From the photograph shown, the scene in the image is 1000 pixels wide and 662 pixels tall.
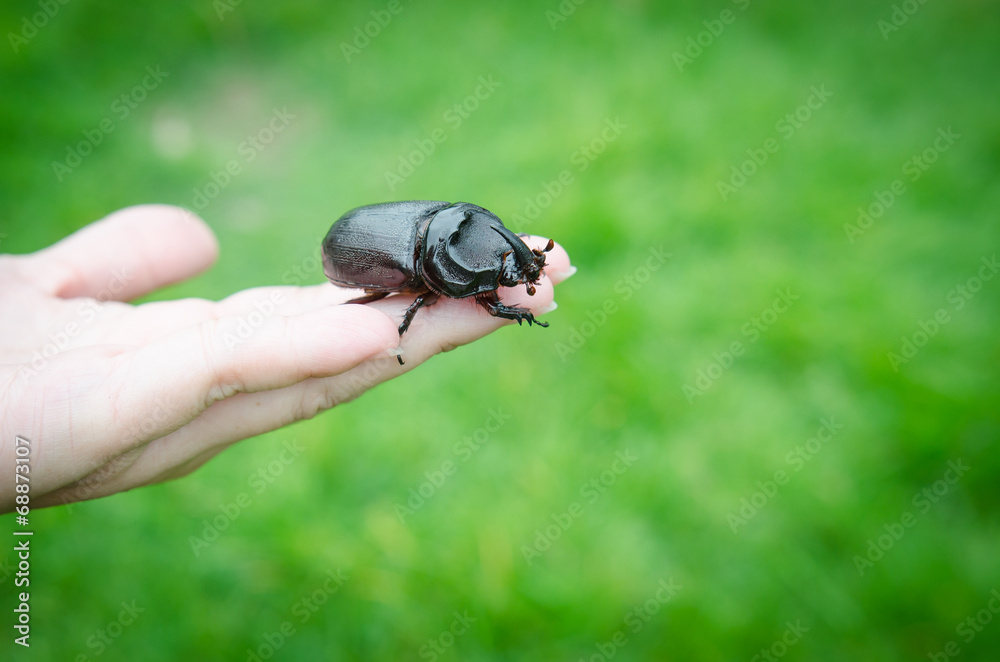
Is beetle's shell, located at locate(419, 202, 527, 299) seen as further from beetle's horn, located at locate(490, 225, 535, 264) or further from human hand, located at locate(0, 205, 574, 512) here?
human hand, located at locate(0, 205, 574, 512)

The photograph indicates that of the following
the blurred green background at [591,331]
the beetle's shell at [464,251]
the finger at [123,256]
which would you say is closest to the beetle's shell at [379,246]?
the beetle's shell at [464,251]

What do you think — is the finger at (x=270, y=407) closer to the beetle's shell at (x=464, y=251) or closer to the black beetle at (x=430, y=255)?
the black beetle at (x=430, y=255)

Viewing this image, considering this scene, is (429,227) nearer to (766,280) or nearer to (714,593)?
(714,593)

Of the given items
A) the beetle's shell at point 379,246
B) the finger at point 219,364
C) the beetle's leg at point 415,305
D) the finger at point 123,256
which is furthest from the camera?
the finger at point 123,256

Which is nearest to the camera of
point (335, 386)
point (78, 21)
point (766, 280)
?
point (335, 386)

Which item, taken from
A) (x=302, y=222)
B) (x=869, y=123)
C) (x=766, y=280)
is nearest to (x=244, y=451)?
(x=302, y=222)

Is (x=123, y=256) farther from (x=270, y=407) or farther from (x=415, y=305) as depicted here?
(x=415, y=305)

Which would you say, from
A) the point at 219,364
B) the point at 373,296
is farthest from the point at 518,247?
the point at 219,364
